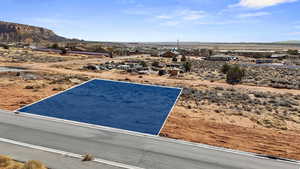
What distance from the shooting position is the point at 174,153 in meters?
12.4

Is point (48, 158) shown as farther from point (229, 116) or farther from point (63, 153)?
point (229, 116)

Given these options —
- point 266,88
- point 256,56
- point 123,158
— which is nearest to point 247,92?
point 266,88

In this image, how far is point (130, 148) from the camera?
496 inches

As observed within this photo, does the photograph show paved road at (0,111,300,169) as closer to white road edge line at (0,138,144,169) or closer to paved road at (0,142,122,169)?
white road edge line at (0,138,144,169)

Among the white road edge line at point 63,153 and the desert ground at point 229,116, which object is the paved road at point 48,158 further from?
the desert ground at point 229,116

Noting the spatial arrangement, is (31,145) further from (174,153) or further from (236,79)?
(236,79)

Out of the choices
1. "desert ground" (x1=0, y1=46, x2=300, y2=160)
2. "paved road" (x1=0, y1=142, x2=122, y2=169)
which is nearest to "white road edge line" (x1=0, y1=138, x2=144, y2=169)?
"paved road" (x1=0, y1=142, x2=122, y2=169)

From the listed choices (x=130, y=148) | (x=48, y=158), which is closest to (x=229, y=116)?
(x=130, y=148)
